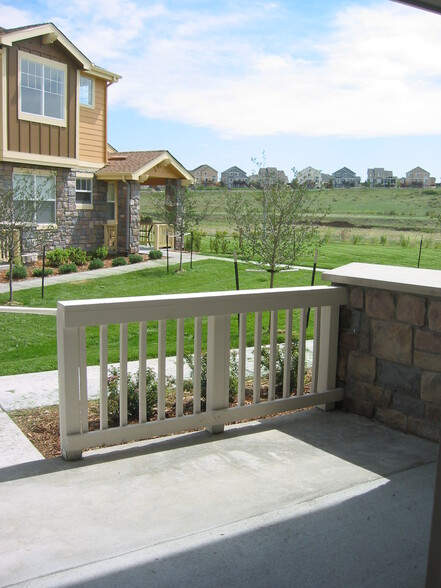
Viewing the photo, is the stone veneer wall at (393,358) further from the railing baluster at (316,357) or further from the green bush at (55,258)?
the green bush at (55,258)

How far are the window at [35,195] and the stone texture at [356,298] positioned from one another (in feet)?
30.0

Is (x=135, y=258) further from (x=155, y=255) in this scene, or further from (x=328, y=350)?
(x=328, y=350)

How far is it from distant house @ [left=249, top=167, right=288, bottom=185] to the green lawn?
2020mm

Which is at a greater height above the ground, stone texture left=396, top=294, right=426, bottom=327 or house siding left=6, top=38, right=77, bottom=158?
house siding left=6, top=38, right=77, bottom=158

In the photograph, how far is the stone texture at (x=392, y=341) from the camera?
3812 millimetres

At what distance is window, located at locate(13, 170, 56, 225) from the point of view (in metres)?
12.1


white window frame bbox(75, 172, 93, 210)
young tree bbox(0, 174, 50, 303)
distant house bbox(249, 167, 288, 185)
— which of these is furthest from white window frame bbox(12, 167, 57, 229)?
distant house bbox(249, 167, 288, 185)

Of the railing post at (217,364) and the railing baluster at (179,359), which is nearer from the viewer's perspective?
the railing baluster at (179,359)

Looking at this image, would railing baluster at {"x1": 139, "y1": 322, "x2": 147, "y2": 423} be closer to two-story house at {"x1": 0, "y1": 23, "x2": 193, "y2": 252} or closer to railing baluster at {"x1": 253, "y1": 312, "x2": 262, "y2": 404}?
railing baluster at {"x1": 253, "y1": 312, "x2": 262, "y2": 404}

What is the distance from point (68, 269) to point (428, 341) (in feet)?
35.5

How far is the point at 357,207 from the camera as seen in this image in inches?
1801

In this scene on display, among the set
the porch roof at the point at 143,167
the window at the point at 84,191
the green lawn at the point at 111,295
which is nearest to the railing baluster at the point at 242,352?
the green lawn at the point at 111,295

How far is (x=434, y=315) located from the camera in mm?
3648

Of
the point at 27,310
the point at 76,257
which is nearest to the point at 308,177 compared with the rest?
the point at 27,310
